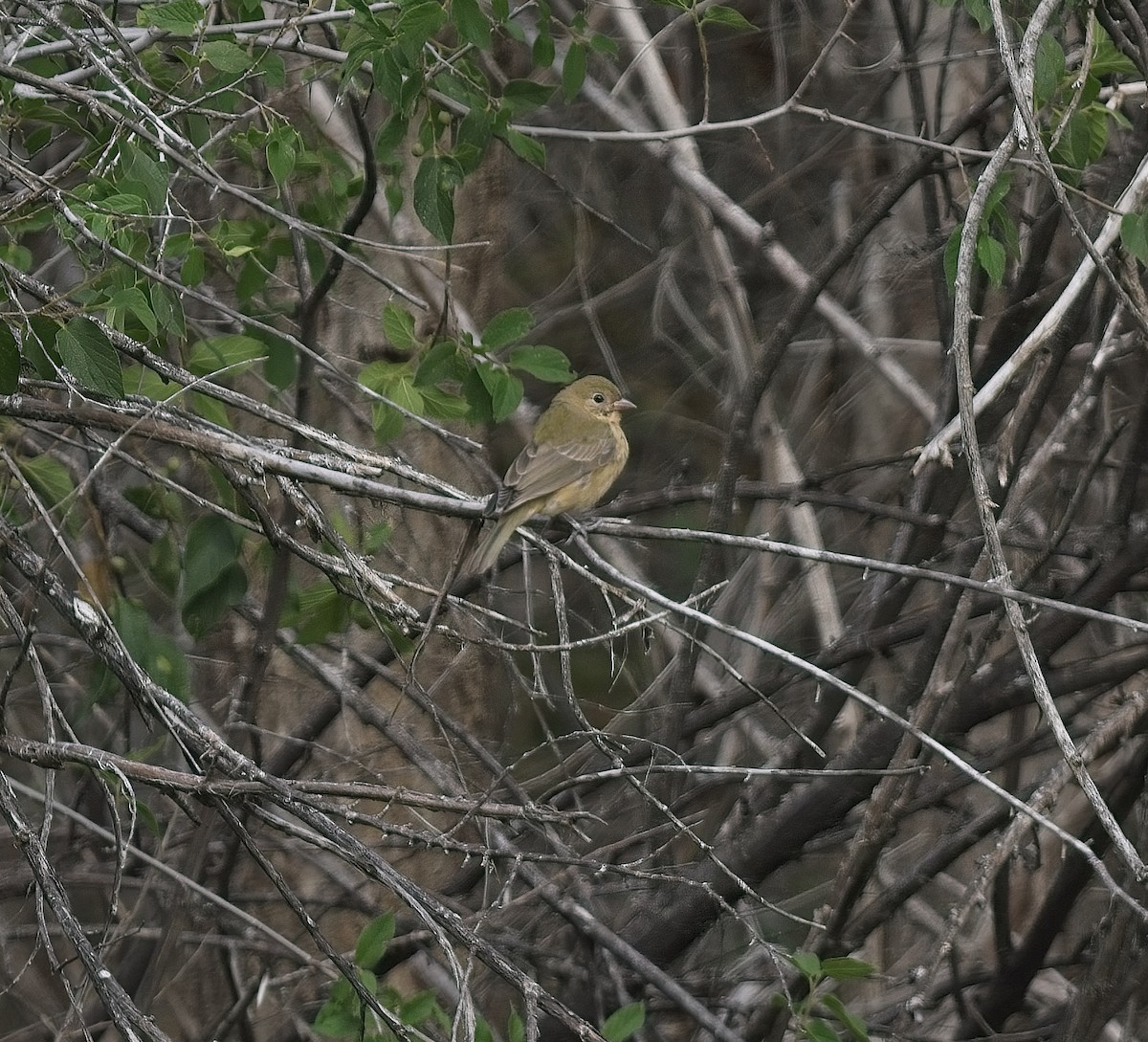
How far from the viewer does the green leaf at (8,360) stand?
Answer: 2.76m

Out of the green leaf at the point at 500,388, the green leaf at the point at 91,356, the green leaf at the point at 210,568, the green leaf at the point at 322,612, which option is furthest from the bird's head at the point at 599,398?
the green leaf at the point at 91,356

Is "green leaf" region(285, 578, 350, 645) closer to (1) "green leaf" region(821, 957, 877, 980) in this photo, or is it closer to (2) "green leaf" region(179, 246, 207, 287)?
(2) "green leaf" region(179, 246, 207, 287)

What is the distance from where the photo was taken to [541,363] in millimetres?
3689

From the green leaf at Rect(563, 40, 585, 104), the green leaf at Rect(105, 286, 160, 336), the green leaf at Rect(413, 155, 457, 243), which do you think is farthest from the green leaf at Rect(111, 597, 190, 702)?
the green leaf at Rect(563, 40, 585, 104)

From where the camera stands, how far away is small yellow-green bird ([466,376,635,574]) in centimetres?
449

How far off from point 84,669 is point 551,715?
2.83m

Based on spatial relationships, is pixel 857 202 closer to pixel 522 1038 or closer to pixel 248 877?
pixel 248 877

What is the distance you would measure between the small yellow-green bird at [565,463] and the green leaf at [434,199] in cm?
86

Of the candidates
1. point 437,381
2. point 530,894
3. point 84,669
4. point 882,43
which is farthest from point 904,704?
point 882,43

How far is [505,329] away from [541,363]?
126 mm

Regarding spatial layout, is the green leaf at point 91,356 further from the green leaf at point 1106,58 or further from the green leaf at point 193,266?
the green leaf at point 1106,58

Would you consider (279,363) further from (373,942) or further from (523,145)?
(373,942)

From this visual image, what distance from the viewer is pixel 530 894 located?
13.9 feet

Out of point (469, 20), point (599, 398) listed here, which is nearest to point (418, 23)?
Result: point (469, 20)
